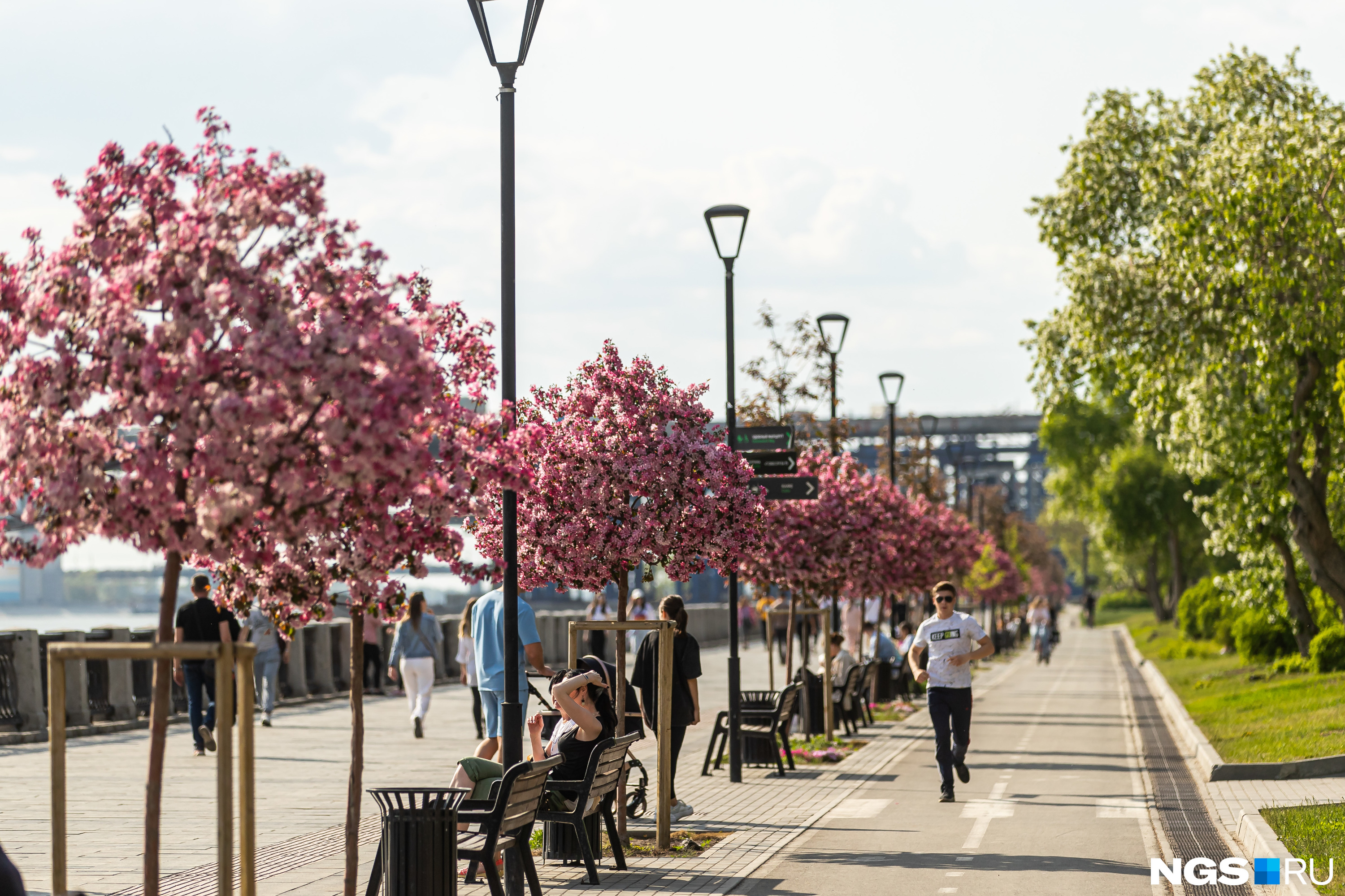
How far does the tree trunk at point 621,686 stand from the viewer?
35.8 feet

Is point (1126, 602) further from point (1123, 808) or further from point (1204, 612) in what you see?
point (1123, 808)

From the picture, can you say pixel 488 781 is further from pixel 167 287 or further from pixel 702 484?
pixel 167 287

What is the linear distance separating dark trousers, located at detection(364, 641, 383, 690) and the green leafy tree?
1356 cm

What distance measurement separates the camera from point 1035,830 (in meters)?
11.9

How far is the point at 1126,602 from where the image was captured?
12381cm

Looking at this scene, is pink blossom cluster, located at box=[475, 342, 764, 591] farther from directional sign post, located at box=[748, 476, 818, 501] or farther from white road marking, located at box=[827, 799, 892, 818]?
directional sign post, located at box=[748, 476, 818, 501]

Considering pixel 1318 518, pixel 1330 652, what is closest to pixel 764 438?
pixel 1318 518

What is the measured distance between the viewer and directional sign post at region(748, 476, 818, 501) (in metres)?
16.0

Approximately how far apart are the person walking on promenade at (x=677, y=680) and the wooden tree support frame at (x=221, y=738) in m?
7.05

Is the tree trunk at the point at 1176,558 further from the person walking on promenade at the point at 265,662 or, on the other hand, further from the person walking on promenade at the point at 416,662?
the person walking on promenade at the point at 265,662

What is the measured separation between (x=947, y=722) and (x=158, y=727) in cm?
920

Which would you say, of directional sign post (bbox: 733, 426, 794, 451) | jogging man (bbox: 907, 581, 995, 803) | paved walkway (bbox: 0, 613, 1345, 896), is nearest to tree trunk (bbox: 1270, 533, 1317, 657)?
paved walkway (bbox: 0, 613, 1345, 896)

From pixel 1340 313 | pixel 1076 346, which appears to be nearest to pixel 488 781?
pixel 1340 313

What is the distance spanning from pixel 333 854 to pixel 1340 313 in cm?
1670
